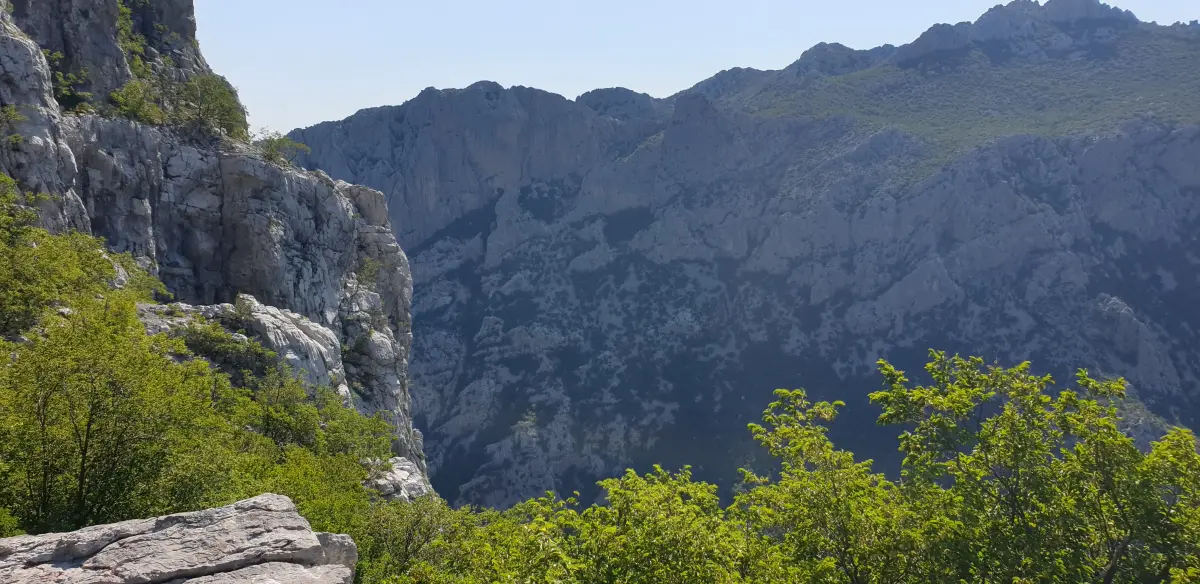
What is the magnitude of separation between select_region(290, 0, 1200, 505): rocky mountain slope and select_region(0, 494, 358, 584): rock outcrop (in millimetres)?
91142

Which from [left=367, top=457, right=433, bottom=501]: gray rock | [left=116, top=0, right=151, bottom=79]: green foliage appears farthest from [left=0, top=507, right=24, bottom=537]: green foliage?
[left=116, top=0, right=151, bottom=79]: green foliage

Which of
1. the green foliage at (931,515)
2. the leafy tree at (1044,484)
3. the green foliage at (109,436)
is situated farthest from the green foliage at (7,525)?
the leafy tree at (1044,484)

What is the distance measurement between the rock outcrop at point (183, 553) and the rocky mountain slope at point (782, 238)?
91142 mm

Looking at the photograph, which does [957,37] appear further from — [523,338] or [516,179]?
[523,338]

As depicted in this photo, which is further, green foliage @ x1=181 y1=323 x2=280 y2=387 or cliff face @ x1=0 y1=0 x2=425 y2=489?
cliff face @ x1=0 y1=0 x2=425 y2=489

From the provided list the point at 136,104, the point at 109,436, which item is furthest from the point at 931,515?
the point at 136,104

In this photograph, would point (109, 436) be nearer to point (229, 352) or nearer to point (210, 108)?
point (229, 352)

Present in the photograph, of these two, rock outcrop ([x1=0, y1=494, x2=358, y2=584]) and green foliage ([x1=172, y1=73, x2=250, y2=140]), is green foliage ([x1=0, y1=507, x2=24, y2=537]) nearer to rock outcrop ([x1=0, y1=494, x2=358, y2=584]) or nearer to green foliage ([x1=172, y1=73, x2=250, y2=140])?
rock outcrop ([x1=0, y1=494, x2=358, y2=584])

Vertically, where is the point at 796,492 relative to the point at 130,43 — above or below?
below

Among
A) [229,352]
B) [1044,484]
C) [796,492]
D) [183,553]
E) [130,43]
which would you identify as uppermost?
[130,43]

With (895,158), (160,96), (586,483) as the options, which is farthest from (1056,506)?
(895,158)

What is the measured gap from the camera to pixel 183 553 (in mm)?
11789

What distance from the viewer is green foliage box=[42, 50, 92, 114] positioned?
44.8m

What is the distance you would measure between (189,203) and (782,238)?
104064mm
